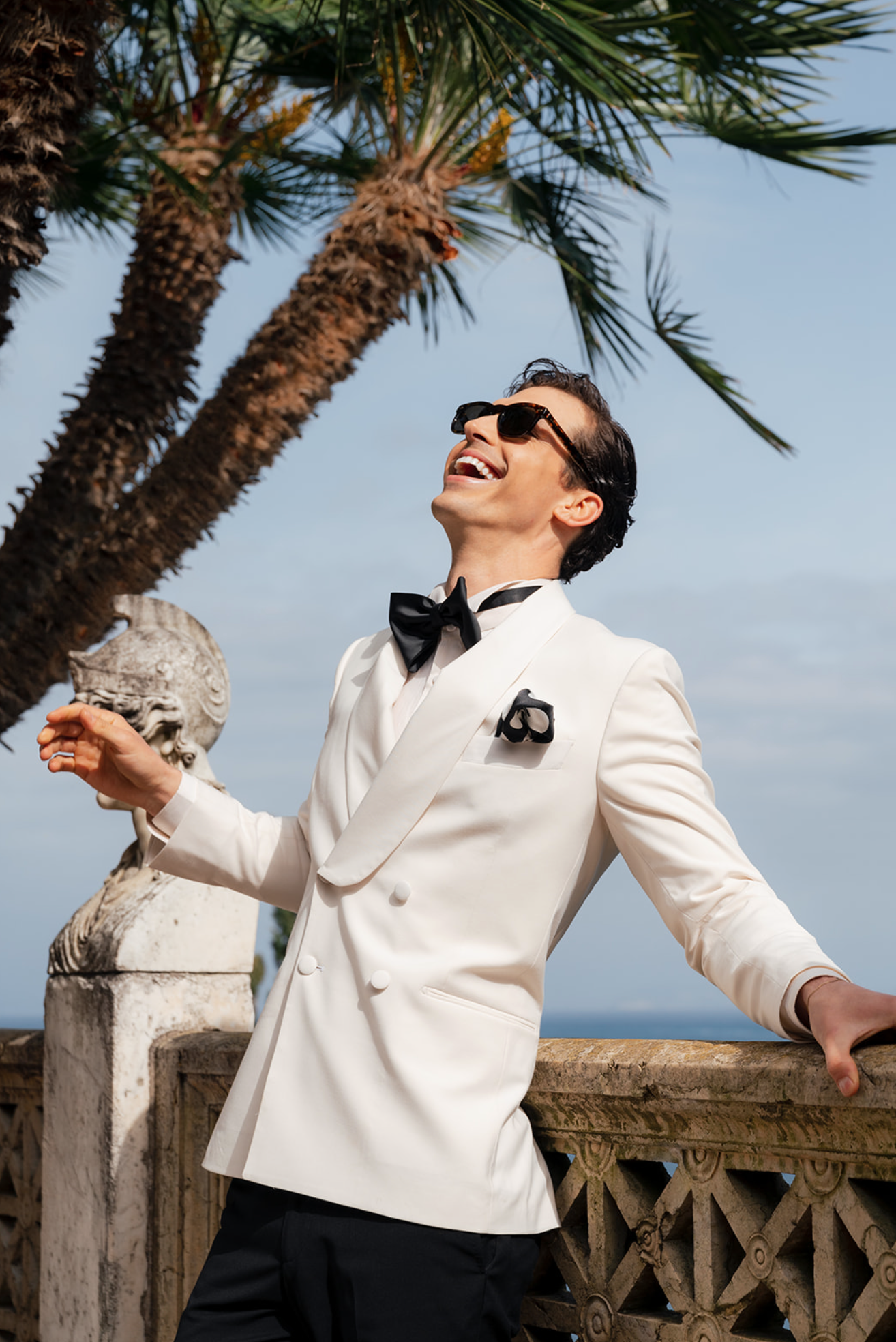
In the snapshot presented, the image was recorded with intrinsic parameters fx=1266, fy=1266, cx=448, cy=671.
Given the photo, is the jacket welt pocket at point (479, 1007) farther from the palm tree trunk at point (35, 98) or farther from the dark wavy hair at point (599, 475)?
the palm tree trunk at point (35, 98)

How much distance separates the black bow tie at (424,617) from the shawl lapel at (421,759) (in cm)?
13

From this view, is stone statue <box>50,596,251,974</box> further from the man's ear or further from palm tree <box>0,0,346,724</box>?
palm tree <box>0,0,346,724</box>

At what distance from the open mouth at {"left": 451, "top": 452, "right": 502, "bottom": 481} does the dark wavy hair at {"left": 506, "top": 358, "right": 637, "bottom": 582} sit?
14 cm

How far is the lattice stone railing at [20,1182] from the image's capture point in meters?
3.55

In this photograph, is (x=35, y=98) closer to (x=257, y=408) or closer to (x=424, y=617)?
(x=257, y=408)

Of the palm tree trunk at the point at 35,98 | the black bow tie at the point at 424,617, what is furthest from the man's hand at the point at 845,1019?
the palm tree trunk at the point at 35,98

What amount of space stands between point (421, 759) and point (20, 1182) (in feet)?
8.06

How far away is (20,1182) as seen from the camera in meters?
3.63

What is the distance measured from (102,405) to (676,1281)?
5.51m

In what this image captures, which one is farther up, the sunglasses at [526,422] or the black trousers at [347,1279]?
the sunglasses at [526,422]

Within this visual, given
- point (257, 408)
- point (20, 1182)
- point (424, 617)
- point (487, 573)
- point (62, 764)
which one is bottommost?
point (20, 1182)

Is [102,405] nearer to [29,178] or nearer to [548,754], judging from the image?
[29,178]

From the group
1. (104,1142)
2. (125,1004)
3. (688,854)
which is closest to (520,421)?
(688,854)

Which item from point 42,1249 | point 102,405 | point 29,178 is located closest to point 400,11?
point 29,178
